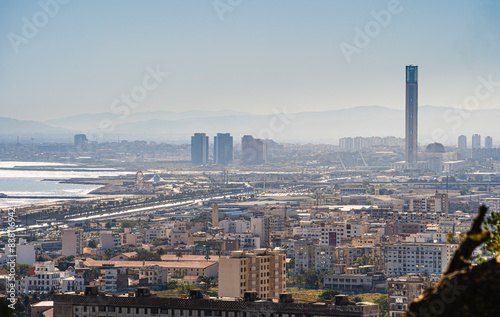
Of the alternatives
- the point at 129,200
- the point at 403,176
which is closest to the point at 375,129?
the point at 403,176

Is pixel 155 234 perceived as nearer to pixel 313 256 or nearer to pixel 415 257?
pixel 313 256

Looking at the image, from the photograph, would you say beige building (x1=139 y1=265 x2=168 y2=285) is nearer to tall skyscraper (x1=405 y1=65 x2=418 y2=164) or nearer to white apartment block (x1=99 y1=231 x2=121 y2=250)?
white apartment block (x1=99 y1=231 x2=121 y2=250)

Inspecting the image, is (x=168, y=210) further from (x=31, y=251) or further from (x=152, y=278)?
(x=152, y=278)

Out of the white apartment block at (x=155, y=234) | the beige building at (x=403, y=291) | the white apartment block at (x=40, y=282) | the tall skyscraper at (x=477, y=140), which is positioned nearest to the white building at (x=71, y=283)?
the white apartment block at (x=40, y=282)

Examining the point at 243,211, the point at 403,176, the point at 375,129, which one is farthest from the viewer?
the point at 375,129


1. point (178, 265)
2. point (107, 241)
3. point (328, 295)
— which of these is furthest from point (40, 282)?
point (107, 241)

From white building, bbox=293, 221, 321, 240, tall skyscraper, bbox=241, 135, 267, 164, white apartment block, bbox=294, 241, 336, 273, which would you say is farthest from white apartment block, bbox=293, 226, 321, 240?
tall skyscraper, bbox=241, 135, 267, 164
